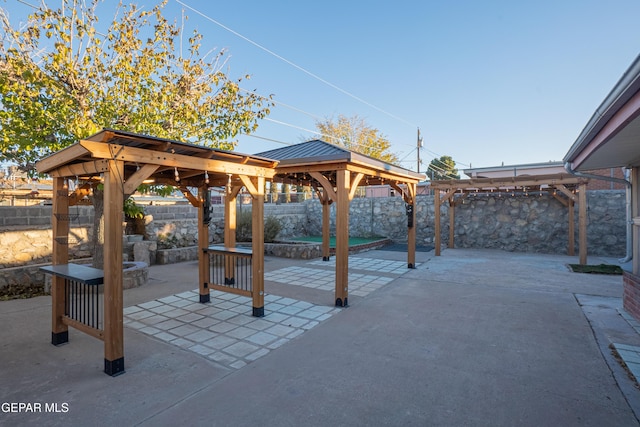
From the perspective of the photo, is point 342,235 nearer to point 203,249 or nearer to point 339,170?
point 339,170

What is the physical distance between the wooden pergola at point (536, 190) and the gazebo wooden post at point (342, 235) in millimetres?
6275

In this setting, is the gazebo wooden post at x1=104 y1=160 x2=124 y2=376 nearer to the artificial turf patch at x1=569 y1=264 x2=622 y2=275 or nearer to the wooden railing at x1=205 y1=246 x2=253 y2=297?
the wooden railing at x1=205 y1=246 x2=253 y2=297

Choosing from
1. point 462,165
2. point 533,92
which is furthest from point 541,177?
point 462,165

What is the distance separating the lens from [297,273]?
7.50 m

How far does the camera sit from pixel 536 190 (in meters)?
11.1

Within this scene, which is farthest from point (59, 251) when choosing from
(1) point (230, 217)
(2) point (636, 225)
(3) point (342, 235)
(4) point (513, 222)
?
(4) point (513, 222)

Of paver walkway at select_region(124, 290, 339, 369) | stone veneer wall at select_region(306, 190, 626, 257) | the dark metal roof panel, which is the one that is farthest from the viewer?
stone veneer wall at select_region(306, 190, 626, 257)

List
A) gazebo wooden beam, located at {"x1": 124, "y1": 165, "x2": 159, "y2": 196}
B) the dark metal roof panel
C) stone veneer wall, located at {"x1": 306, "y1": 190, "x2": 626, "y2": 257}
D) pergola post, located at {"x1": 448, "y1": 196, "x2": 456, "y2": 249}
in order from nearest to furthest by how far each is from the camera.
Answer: gazebo wooden beam, located at {"x1": 124, "y1": 165, "x2": 159, "y2": 196}, the dark metal roof panel, stone veneer wall, located at {"x1": 306, "y1": 190, "x2": 626, "y2": 257}, pergola post, located at {"x1": 448, "y1": 196, "x2": 456, "y2": 249}

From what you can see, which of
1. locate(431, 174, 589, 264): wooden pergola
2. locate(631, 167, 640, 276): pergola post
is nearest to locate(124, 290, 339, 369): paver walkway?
locate(631, 167, 640, 276): pergola post

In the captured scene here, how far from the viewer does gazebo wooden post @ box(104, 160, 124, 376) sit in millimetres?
2883

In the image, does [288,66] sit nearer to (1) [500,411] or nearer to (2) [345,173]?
(2) [345,173]

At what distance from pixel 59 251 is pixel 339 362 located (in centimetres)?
333

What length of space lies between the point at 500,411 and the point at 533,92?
42.1ft

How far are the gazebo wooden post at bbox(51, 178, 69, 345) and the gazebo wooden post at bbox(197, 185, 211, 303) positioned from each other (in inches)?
69.0
